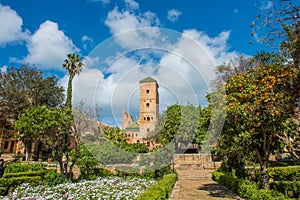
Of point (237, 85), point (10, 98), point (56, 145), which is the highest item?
point (10, 98)

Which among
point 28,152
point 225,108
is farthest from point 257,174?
point 28,152

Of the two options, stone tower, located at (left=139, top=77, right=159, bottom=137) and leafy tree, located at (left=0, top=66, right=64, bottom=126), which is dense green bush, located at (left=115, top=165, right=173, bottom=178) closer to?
leafy tree, located at (left=0, top=66, right=64, bottom=126)

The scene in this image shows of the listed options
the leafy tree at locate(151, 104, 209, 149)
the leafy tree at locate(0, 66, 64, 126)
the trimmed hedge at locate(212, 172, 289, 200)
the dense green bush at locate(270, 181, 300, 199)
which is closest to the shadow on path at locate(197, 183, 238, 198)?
the trimmed hedge at locate(212, 172, 289, 200)

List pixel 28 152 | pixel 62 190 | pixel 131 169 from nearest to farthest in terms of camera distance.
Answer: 1. pixel 62 190
2. pixel 131 169
3. pixel 28 152

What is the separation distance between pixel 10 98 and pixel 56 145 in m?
20.0

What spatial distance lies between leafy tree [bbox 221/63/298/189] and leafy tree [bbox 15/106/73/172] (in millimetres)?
9513

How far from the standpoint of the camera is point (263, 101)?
770cm

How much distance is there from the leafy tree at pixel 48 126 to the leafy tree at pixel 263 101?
31.2 feet

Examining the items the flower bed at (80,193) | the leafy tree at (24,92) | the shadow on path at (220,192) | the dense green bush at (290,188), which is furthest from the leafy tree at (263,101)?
the leafy tree at (24,92)

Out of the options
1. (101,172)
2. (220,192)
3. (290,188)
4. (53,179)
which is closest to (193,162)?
(101,172)

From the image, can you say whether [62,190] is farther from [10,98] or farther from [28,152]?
[10,98]

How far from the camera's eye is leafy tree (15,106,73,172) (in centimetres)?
1291

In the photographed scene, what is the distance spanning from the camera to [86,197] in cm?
886

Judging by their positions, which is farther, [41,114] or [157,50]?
[157,50]
